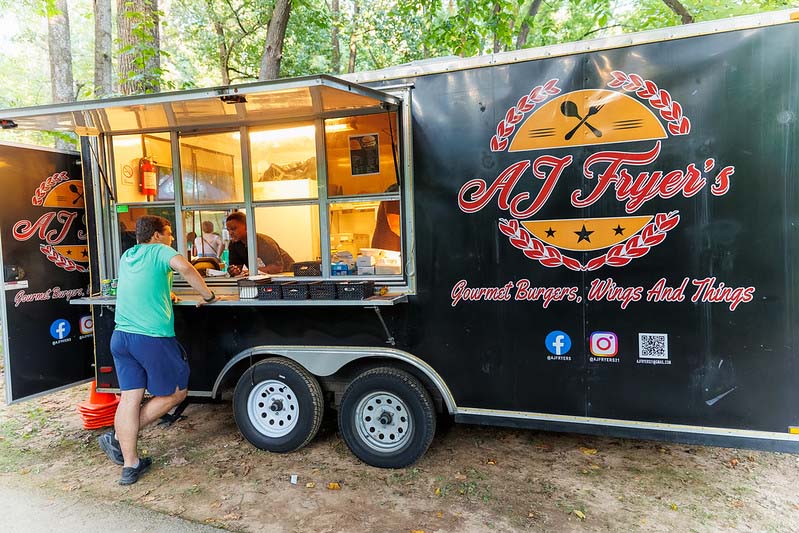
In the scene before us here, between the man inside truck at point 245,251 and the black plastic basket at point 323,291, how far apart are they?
692 millimetres

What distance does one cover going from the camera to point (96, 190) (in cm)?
467

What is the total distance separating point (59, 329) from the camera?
4.82m

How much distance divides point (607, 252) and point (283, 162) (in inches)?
109

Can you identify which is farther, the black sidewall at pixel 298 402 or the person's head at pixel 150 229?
the black sidewall at pixel 298 402

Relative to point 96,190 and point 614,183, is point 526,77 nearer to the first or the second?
point 614,183

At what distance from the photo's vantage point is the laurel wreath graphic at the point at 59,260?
185 inches

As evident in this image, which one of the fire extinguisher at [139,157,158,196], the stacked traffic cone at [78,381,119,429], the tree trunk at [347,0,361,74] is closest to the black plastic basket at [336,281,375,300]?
the fire extinguisher at [139,157,158,196]

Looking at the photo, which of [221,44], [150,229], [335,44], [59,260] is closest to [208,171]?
[150,229]

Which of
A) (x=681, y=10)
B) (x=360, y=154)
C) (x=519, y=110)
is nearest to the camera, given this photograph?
(x=519, y=110)

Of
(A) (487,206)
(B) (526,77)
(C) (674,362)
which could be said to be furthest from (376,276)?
(C) (674,362)

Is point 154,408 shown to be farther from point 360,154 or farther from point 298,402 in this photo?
point 360,154

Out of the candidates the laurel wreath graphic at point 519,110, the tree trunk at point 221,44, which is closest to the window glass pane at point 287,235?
the laurel wreath graphic at point 519,110

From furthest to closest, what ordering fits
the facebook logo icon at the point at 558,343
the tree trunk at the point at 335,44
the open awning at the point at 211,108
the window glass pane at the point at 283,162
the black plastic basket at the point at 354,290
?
the tree trunk at the point at 335,44, the window glass pane at the point at 283,162, the black plastic basket at the point at 354,290, the facebook logo icon at the point at 558,343, the open awning at the point at 211,108

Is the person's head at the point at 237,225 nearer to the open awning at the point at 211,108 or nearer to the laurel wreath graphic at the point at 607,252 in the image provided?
the open awning at the point at 211,108
